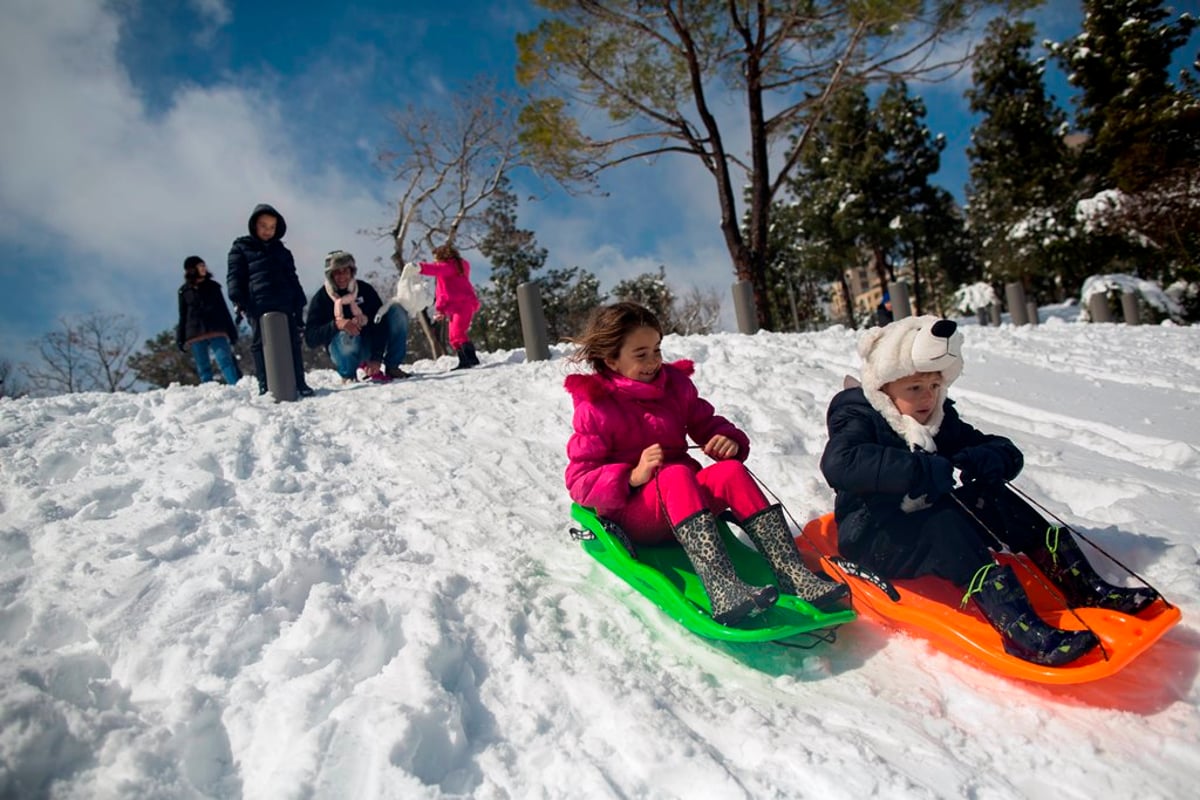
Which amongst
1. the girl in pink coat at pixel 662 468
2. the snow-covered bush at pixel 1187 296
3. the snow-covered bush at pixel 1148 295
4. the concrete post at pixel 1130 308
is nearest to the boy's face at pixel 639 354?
the girl in pink coat at pixel 662 468

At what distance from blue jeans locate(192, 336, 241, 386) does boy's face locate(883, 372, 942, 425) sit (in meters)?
6.83

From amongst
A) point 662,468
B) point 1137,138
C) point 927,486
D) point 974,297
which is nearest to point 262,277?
point 662,468

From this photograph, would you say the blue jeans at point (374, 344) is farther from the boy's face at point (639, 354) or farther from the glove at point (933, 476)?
the glove at point (933, 476)

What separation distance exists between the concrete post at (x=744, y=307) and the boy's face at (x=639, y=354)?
5.82m

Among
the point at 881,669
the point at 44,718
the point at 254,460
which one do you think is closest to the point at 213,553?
the point at 44,718

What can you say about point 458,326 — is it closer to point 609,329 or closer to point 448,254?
point 448,254

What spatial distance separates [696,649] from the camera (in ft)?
7.71

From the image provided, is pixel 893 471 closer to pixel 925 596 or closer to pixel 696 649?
pixel 925 596

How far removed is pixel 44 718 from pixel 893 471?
2.60 m

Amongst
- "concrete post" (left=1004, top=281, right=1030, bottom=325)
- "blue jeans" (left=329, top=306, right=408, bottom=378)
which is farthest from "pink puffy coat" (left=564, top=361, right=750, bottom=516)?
"concrete post" (left=1004, top=281, right=1030, bottom=325)

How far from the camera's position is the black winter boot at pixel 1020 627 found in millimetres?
1918

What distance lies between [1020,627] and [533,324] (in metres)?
6.19

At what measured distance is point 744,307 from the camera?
334 inches

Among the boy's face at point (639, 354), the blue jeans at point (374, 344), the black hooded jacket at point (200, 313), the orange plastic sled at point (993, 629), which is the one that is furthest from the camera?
the black hooded jacket at point (200, 313)
